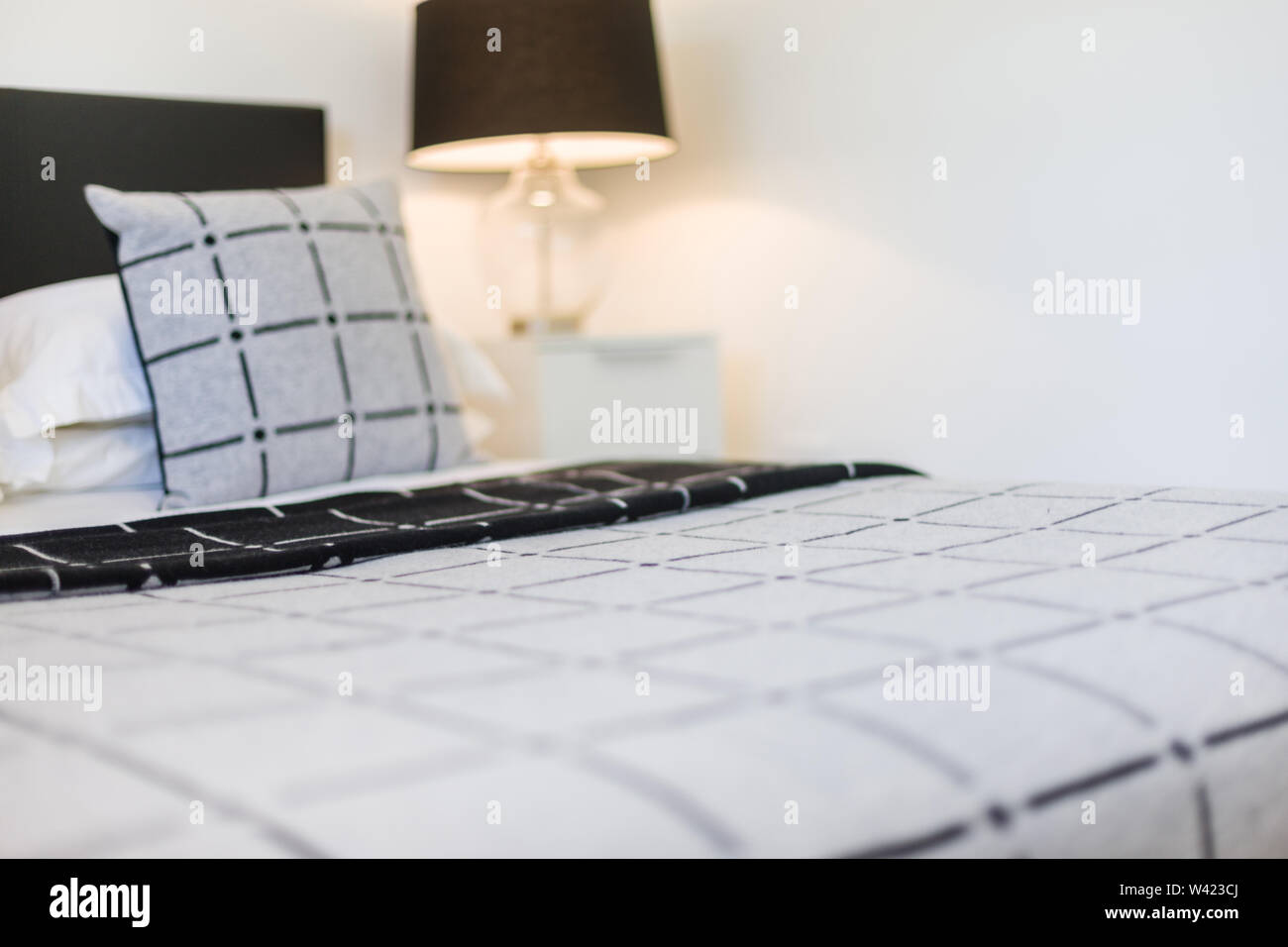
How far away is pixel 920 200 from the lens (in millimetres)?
2676

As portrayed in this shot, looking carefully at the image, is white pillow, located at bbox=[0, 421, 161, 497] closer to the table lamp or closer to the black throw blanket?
the black throw blanket

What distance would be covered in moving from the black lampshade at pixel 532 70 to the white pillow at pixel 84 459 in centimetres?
101

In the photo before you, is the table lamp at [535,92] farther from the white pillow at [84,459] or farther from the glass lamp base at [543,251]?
the white pillow at [84,459]

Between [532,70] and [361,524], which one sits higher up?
[532,70]

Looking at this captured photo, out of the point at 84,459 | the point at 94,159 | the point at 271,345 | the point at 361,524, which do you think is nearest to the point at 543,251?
the point at 94,159

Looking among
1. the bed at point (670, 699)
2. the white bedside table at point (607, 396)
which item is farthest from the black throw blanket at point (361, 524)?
the white bedside table at point (607, 396)

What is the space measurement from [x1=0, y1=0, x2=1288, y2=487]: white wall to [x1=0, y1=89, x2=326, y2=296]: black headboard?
0.09 meters

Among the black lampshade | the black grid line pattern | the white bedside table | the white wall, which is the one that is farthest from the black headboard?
the black grid line pattern

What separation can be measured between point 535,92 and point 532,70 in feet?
0.14

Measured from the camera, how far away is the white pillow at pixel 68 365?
5.42 feet

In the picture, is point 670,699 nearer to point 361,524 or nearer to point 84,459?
point 361,524
